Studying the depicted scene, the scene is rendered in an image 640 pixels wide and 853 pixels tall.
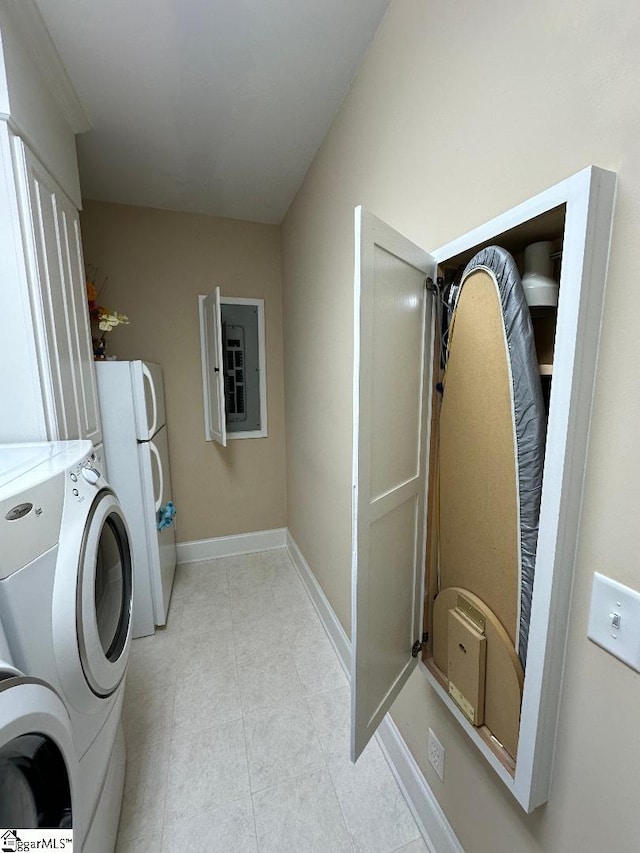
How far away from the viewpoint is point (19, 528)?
72cm

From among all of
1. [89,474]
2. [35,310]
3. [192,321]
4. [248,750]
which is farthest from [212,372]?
[248,750]

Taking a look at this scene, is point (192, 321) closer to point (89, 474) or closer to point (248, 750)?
point (89, 474)

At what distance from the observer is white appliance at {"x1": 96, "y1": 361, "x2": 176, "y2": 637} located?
6.36 feet

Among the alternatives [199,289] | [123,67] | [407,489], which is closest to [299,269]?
[199,289]

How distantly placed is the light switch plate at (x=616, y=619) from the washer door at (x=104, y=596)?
109 cm

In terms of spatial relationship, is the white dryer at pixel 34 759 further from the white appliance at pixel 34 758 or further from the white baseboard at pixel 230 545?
the white baseboard at pixel 230 545

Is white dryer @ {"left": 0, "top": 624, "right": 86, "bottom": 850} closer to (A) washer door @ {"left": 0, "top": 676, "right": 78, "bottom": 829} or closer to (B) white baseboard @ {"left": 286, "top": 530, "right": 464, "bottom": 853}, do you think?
(A) washer door @ {"left": 0, "top": 676, "right": 78, "bottom": 829}

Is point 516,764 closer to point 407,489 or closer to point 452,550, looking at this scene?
point 452,550

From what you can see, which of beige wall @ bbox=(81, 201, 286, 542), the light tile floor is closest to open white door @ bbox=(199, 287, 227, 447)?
beige wall @ bbox=(81, 201, 286, 542)

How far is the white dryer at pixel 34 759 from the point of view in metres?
0.51

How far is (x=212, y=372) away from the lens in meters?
2.69

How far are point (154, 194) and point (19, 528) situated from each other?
8.02 feet

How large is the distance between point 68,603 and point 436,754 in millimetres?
1206

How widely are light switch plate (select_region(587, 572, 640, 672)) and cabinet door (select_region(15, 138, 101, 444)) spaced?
170 centimetres
